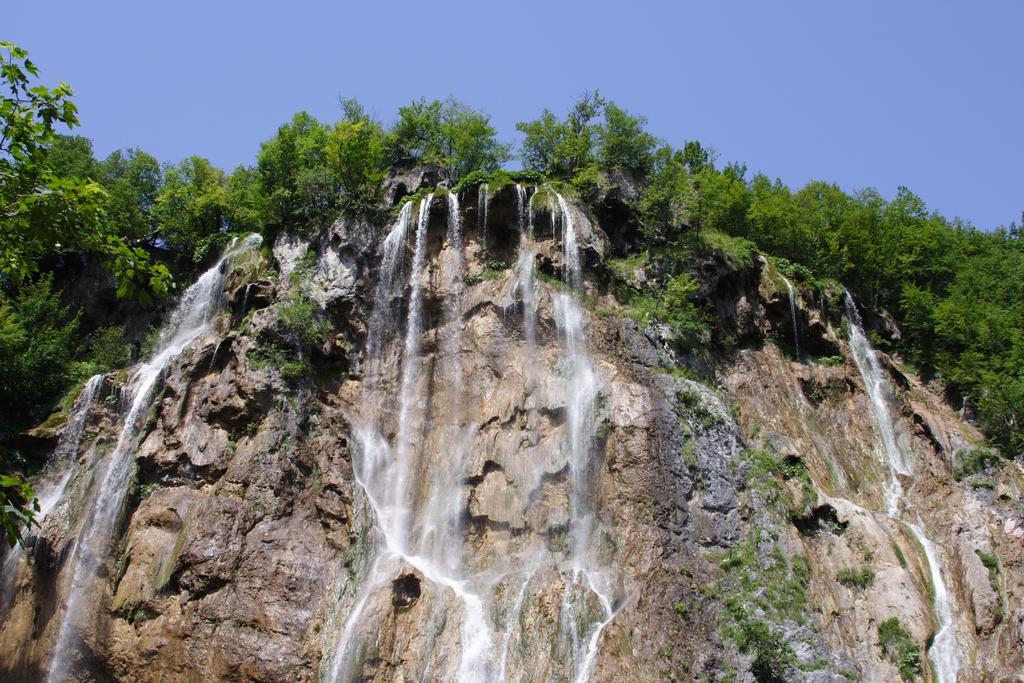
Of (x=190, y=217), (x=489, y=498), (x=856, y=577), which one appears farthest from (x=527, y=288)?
(x=190, y=217)

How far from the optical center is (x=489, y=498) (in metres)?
20.0

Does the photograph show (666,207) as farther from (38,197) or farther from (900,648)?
(38,197)

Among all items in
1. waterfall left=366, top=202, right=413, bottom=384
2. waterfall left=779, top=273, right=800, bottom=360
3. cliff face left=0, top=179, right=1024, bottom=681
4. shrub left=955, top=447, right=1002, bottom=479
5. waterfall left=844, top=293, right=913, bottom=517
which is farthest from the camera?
waterfall left=779, top=273, right=800, bottom=360

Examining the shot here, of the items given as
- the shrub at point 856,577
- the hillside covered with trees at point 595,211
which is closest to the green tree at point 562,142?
the hillside covered with trees at point 595,211

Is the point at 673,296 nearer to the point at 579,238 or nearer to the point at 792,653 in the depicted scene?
the point at 579,238

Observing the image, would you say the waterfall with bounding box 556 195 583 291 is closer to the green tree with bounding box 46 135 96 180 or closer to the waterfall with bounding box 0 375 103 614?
the waterfall with bounding box 0 375 103 614

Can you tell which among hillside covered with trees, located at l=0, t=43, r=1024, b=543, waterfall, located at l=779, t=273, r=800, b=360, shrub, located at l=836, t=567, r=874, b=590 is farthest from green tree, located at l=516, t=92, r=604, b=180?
shrub, located at l=836, t=567, r=874, b=590

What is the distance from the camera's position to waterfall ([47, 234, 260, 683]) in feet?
59.1

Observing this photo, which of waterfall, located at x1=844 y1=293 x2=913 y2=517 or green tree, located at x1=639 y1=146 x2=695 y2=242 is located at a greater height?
green tree, located at x1=639 y1=146 x2=695 y2=242

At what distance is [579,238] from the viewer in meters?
25.9

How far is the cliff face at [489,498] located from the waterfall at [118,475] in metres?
0.08

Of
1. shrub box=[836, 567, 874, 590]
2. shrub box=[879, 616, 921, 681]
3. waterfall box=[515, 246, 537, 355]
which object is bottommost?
shrub box=[879, 616, 921, 681]

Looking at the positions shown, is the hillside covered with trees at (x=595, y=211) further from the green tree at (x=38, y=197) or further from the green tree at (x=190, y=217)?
the green tree at (x=38, y=197)

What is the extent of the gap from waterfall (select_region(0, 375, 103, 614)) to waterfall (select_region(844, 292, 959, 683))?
21.1 m
